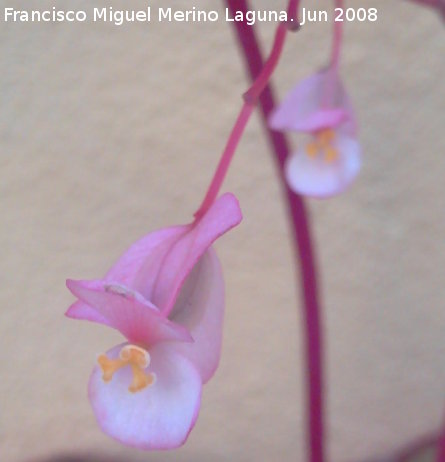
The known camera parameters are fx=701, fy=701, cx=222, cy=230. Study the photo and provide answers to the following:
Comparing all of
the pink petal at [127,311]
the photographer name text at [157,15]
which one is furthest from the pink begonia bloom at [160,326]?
the photographer name text at [157,15]

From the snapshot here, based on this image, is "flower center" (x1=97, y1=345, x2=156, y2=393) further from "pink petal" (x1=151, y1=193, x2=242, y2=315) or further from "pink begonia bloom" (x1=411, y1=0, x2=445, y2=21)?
"pink begonia bloom" (x1=411, y1=0, x2=445, y2=21)

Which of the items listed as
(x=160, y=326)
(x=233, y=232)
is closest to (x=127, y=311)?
(x=160, y=326)

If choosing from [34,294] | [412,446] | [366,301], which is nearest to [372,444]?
[412,446]

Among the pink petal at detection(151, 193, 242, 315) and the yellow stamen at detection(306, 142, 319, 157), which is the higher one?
the yellow stamen at detection(306, 142, 319, 157)

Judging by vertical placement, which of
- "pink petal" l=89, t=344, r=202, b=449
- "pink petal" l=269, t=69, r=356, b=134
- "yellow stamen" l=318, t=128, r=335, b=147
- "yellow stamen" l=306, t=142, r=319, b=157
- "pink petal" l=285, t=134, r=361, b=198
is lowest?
"pink petal" l=89, t=344, r=202, b=449

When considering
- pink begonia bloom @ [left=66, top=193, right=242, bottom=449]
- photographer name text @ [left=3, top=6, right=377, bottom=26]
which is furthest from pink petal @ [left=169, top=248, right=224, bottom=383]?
photographer name text @ [left=3, top=6, right=377, bottom=26]

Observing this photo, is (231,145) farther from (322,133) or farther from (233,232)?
(233,232)
